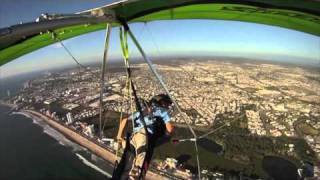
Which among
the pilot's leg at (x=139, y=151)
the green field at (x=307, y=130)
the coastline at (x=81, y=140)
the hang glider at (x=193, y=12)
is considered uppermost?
the hang glider at (x=193, y=12)

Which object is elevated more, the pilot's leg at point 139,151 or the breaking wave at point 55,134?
the pilot's leg at point 139,151

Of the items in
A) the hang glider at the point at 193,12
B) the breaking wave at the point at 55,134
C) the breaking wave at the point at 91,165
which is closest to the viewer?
the hang glider at the point at 193,12

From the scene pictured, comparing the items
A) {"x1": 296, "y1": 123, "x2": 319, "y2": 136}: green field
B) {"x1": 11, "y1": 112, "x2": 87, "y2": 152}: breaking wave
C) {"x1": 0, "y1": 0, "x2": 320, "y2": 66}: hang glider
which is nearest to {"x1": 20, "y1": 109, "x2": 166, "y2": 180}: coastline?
{"x1": 11, "y1": 112, "x2": 87, "y2": 152}: breaking wave

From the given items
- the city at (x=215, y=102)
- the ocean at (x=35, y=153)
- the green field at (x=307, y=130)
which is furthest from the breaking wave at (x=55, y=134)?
the green field at (x=307, y=130)

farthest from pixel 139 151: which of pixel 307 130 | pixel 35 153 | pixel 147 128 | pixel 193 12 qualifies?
pixel 307 130

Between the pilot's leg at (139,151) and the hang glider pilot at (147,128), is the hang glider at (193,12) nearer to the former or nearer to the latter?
the hang glider pilot at (147,128)
